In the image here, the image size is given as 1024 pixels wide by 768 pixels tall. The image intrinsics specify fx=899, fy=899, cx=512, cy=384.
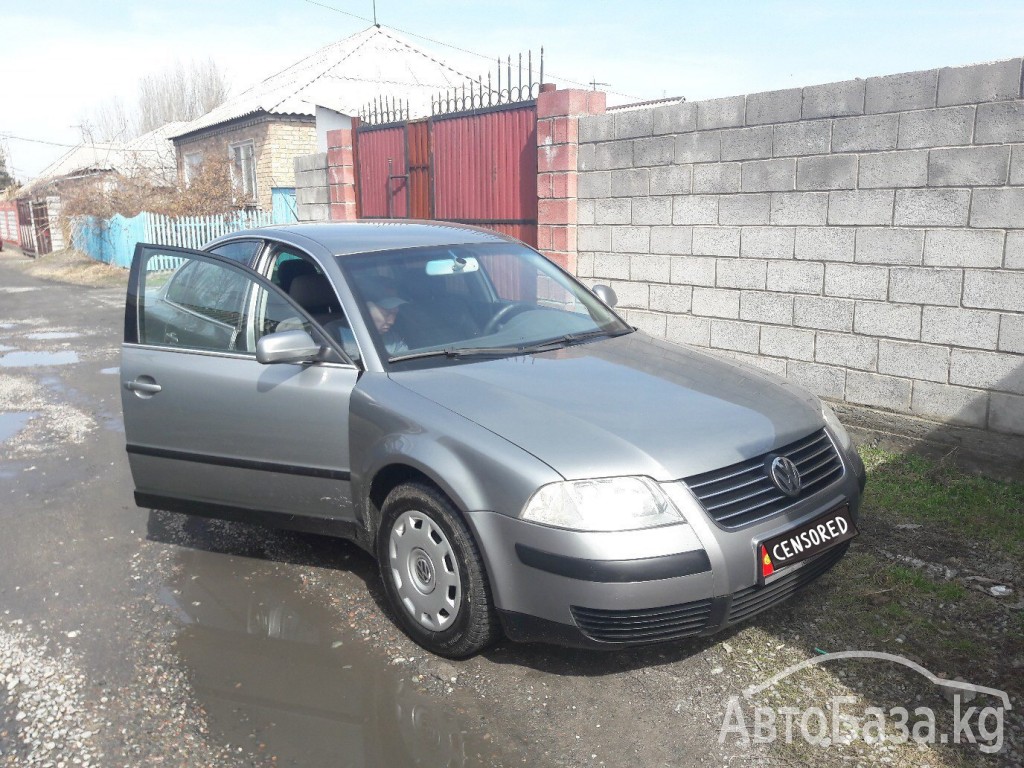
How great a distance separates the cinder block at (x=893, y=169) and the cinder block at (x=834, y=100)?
1.11 feet

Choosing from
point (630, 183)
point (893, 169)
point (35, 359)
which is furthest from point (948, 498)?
point (35, 359)

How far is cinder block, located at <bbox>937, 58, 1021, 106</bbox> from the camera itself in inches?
204

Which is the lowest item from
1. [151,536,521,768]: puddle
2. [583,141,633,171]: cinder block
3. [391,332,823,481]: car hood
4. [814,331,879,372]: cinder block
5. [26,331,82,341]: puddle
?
[151,536,521,768]: puddle

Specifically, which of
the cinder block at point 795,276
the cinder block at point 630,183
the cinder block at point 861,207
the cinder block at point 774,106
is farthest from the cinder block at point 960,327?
the cinder block at point 630,183

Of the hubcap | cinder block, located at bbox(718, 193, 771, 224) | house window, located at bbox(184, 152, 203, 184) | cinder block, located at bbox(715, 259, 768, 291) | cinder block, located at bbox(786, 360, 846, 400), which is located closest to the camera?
the hubcap

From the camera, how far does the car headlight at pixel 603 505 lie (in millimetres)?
3066

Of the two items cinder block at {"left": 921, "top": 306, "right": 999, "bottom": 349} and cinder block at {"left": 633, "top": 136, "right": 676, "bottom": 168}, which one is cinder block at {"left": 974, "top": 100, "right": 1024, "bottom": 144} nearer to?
cinder block at {"left": 921, "top": 306, "right": 999, "bottom": 349}

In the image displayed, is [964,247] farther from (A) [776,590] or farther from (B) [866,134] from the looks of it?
(A) [776,590]

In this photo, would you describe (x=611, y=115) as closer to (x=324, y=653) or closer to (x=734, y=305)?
(x=734, y=305)

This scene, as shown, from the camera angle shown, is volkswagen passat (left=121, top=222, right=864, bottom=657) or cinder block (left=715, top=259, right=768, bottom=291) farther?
cinder block (left=715, top=259, right=768, bottom=291)

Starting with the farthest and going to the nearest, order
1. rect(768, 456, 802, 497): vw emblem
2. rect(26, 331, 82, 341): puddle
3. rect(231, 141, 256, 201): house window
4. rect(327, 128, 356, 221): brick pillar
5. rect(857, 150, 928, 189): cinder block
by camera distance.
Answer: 1. rect(231, 141, 256, 201): house window
2. rect(26, 331, 82, 341): puddle
3. rect(327, 128, 356, 221): brick pillar
4. rect(857, 150, 928, 189): cinder block
5. rect(768, 456, 802, 497): vw emblem

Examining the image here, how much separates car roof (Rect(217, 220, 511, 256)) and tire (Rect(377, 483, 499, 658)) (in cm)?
141

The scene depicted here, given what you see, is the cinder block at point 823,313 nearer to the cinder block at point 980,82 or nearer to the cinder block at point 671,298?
the cinder block at point 671,298

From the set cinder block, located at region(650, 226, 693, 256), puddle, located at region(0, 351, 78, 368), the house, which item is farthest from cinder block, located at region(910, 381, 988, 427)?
the house
